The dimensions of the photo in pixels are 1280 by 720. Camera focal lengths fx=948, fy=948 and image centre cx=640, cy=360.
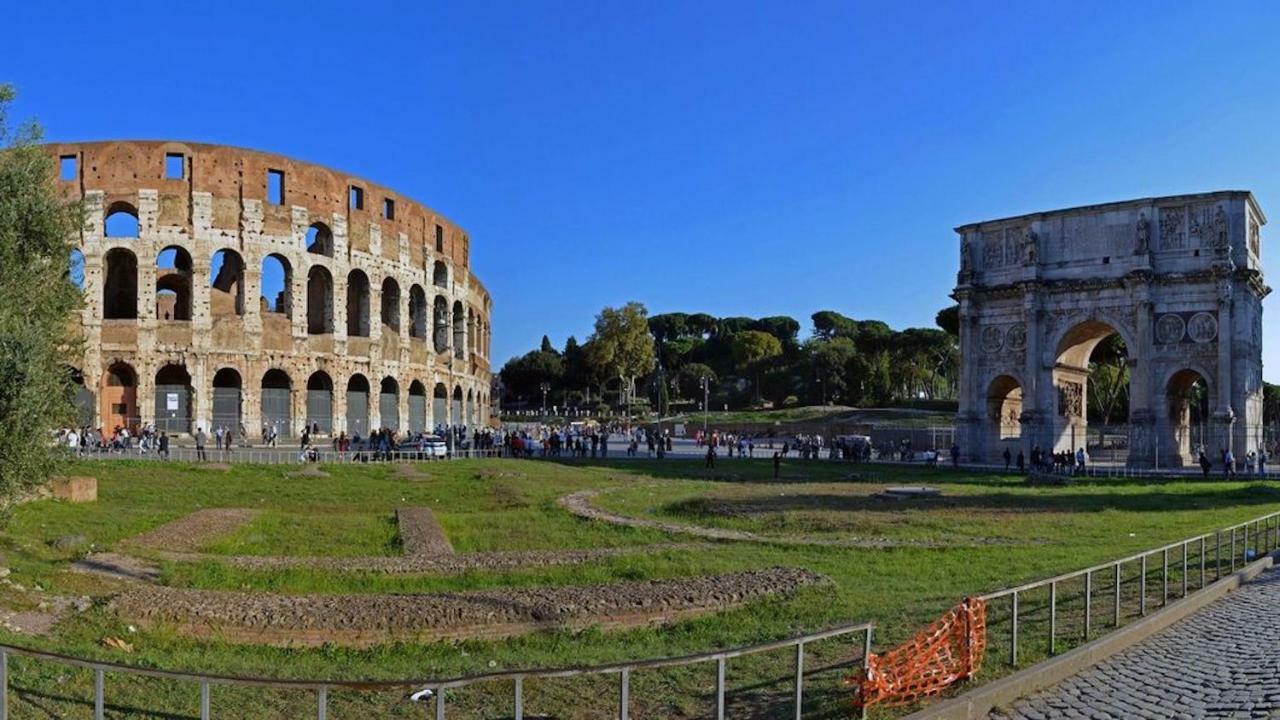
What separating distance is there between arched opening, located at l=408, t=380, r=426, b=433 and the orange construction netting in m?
43.1

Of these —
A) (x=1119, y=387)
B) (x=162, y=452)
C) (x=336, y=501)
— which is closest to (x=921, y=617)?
(x=336, y=501)

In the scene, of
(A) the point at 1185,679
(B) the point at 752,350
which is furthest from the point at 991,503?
(B) the point at 752,350

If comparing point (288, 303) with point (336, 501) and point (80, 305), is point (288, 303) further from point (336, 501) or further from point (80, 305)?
point (80, 305)

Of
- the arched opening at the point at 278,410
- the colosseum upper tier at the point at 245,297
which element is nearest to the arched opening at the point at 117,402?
the colosseum upper tier at the point at 245,297

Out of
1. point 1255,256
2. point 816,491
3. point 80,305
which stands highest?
point 1255,256

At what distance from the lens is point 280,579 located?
39.4 ft

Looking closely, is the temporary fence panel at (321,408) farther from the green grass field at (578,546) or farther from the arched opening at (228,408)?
the green grass field at (578,546)

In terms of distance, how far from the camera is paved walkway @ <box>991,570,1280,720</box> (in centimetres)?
664

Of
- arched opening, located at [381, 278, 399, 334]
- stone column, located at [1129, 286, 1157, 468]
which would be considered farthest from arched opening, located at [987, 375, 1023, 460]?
arched opening, located at [381, 278, 399, 334]

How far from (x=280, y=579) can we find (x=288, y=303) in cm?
3345

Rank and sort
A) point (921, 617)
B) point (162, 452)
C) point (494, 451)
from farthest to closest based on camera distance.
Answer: point (494, 451)
point (162, 452)
point (921, 617)

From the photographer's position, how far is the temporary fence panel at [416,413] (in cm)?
4834

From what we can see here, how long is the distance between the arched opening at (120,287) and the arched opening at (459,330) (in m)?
16.9

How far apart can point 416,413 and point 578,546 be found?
34.8 meters
